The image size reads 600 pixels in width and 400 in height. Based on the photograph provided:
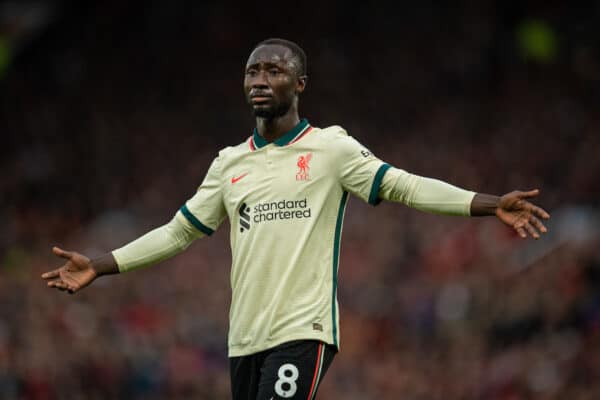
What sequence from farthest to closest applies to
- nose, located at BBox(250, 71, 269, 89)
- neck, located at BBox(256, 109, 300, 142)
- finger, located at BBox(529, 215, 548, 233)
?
neck, located at BBox(256, 109, 300, 142)
nose, located at BBox(250, 71, 269, 89)
finger, located at BBox(529, 215, 548, 233)

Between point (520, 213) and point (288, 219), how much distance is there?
120cm

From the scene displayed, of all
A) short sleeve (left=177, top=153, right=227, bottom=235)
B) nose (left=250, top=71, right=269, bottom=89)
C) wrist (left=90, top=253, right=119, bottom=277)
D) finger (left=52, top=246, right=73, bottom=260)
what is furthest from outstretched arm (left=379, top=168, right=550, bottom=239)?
finger (left=52, top=246, right=73, bottom=260)

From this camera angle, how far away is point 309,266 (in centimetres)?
602

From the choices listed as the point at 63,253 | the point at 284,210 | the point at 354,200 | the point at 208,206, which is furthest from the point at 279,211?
the point at 354,200

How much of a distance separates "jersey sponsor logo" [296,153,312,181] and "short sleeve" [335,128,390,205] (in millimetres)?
168

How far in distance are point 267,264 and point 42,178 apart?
1767 cm

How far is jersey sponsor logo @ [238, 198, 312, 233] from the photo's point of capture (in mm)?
6055

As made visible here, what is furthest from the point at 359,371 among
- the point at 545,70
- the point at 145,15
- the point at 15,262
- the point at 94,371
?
the point at 145,15

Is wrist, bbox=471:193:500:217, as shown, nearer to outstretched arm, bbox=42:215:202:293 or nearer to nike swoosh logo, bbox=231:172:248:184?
nike swoosh logo, bbox=231:172:248:184

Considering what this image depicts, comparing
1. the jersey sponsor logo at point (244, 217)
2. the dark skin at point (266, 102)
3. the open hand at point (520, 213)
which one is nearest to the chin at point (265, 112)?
the dark skin at point (266, 102)

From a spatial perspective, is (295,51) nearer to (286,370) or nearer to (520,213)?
(520,213)

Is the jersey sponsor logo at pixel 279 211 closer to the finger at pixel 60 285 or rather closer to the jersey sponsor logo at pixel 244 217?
the jersey sponsor logo at pixel 244 217

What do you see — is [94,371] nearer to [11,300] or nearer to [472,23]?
[11,300]

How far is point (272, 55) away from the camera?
618 cm
